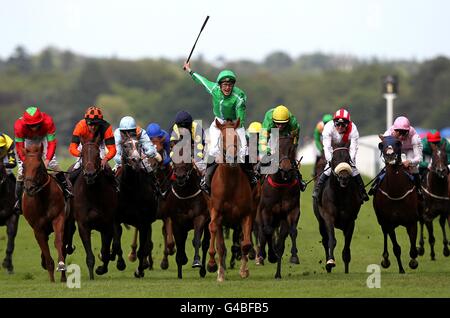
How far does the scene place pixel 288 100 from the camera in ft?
496

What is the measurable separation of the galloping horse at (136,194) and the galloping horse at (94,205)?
1.45ft

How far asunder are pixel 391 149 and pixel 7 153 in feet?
22.3

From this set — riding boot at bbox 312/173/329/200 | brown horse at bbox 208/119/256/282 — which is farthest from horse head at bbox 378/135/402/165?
brown horse at bbox 208/119/256/282

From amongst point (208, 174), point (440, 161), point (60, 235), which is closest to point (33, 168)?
point (60, 235)

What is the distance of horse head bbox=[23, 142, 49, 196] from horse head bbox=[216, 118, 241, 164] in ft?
8.00

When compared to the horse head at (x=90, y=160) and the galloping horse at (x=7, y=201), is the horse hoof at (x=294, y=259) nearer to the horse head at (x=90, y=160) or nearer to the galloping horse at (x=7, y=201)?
the galloping horse at (x=7, y=201)

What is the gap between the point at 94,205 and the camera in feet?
58.9

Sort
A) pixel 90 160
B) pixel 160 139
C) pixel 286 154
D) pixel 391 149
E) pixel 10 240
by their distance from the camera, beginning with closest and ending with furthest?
pixel 90 160, pixel 286 154, pixel 391 149, pixel 160 139, pixel 10 240

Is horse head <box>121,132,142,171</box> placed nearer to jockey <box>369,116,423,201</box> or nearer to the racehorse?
the racehorse

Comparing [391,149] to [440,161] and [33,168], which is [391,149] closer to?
[440,161]

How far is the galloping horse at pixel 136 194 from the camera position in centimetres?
1852

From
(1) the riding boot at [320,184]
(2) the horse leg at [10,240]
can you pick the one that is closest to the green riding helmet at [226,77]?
(1) the riding boot at [320,184]

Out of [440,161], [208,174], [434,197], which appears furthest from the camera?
[434,197]
